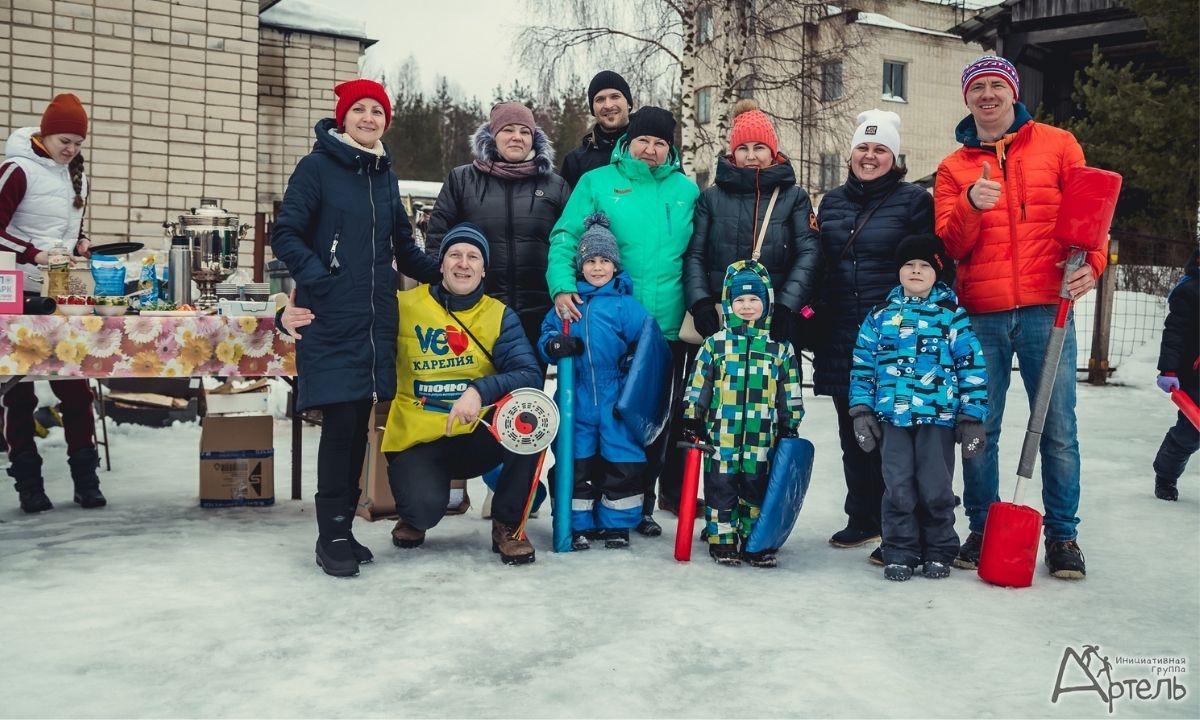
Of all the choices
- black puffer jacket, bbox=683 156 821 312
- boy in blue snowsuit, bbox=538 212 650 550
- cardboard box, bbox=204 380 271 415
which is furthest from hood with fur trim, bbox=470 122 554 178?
cardboard box, bbox=204 380 271 415

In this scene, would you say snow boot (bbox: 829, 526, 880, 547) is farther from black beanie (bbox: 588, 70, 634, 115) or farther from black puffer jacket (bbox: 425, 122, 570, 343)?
black beanie (bbox: 588, 70, 634, 115)

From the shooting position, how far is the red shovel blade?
3.61 m

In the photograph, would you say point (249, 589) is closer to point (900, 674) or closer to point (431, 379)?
point (431, 379)

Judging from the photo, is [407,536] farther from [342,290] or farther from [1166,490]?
[1166,490]

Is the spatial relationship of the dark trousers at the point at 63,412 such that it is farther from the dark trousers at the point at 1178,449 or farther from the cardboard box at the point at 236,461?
the dark trousers at the point at 1178,449

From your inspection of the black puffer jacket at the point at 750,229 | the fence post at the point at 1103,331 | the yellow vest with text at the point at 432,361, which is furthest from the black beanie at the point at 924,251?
the fence post at the point at 1103,331

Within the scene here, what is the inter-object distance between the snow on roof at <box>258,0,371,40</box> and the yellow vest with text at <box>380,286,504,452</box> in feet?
25.1

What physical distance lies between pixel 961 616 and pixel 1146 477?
133 inches

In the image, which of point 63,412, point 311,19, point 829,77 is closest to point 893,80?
point 829,77

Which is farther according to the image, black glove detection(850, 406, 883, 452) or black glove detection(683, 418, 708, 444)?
black glove detection(683, 418, 708, 444)

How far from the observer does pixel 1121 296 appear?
39.7ft

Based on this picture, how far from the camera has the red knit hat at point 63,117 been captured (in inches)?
174

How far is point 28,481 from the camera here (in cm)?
458

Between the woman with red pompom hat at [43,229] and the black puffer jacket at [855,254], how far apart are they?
3417 millimetres
